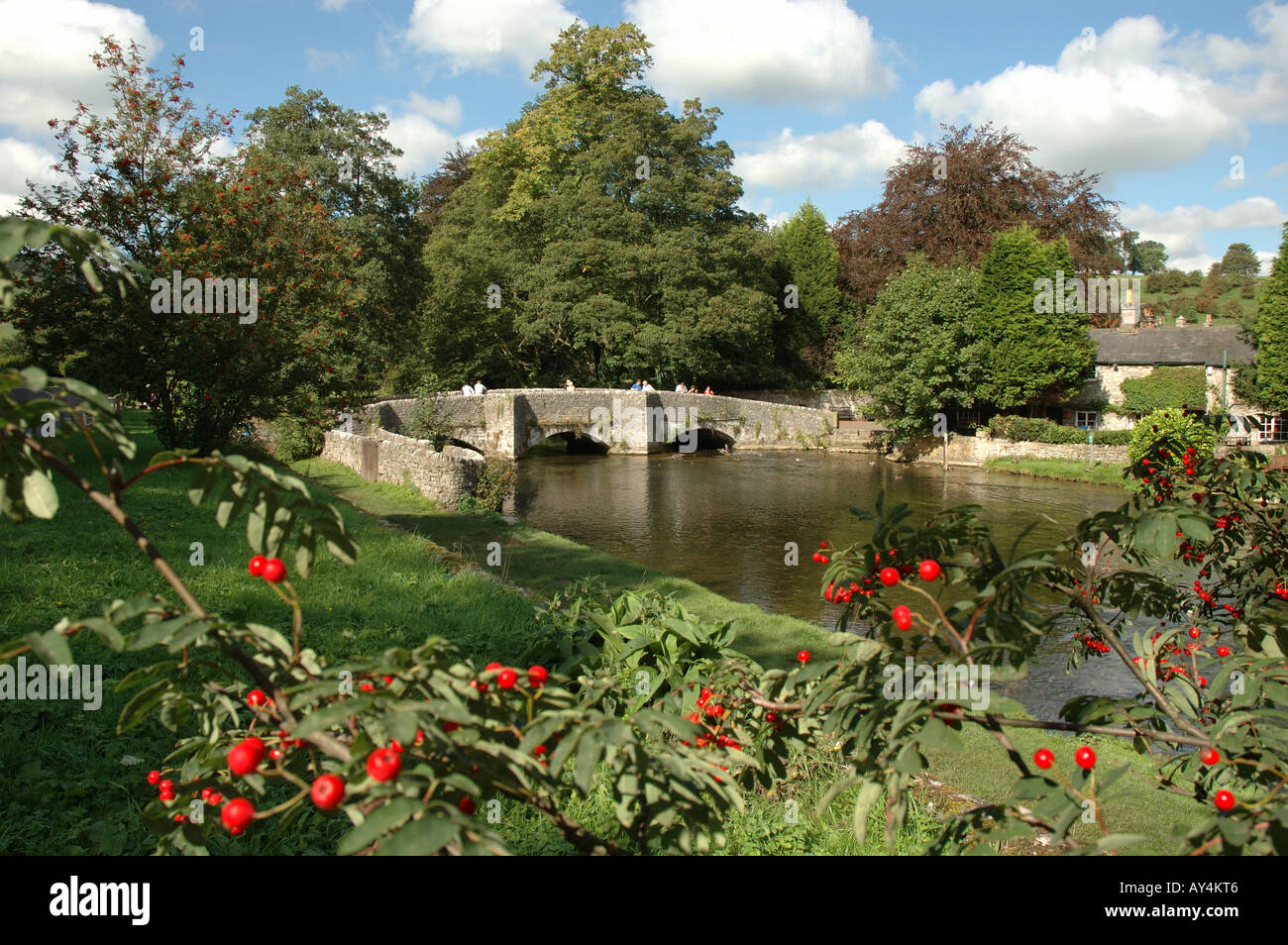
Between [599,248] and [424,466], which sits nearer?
[424,466]

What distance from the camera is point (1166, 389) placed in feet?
104

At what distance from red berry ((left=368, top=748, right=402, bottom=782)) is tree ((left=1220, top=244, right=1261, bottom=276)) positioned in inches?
3592

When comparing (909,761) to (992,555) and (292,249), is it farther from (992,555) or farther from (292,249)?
(292,249)

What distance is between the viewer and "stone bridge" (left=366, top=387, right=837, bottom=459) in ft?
A: 99.4

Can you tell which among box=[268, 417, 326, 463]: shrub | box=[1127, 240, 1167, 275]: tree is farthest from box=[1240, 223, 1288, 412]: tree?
box=[1127, 240, 1167, 275]: tree

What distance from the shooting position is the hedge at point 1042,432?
27.9 metres

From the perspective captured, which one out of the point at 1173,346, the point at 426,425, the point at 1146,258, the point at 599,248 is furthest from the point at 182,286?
the point at 1146,258

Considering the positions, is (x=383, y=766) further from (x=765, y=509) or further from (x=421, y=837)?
(x=765, y=509)

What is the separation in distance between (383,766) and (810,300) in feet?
154

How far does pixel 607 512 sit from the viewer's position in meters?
20.7

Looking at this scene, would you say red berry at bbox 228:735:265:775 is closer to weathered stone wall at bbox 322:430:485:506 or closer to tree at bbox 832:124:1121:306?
weathered stone wall at bbox 322:430:485:506

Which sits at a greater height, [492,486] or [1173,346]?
[1173,346]

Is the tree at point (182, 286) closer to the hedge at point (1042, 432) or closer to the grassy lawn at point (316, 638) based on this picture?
the grassy lawn at point (316, 638)
